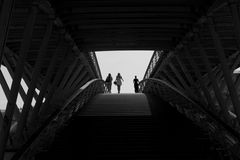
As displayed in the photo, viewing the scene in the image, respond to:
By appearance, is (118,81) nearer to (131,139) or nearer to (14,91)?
(131,139)

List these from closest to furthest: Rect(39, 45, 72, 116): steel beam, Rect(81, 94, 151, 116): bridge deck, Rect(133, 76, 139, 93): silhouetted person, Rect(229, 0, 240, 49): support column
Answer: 1. Rect(229, 0, 240, 49): support column
2. Rect(39, 45, 72, 116): steel beam
3. Rect(81, 94, 151, 116): bridge deck
4. Rect(133, 76, 139, 93): silhouetted person

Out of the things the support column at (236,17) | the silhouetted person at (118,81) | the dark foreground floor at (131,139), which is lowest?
the dark foreground floor at (131,139)

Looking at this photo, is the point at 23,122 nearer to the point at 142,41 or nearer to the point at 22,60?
the point at 22,60

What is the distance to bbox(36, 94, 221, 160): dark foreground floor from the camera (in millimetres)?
5836

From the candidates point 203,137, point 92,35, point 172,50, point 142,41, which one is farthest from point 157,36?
point 203,137

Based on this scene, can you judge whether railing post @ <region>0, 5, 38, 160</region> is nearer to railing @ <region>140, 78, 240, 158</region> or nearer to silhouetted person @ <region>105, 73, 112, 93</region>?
railing @ <region>140, 78, 240, 158</region>

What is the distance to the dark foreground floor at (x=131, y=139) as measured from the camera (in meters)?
5.84

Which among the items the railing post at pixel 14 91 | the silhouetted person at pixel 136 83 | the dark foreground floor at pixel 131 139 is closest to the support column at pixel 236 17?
the dark foreground floor at pixel 131 139

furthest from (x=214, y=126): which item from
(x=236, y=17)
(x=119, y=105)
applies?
(x=119, y=105)

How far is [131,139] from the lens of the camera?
677 cm

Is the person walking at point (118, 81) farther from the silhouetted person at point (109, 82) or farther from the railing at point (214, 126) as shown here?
the railing at point (214, 126)

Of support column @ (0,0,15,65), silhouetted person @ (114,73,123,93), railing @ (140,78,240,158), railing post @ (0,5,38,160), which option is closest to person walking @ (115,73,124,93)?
silhouetted person @ (114,73,123,93)

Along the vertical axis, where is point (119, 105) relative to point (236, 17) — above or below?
below

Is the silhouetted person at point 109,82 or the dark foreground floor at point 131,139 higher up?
the silhouetted person at point 109,82
